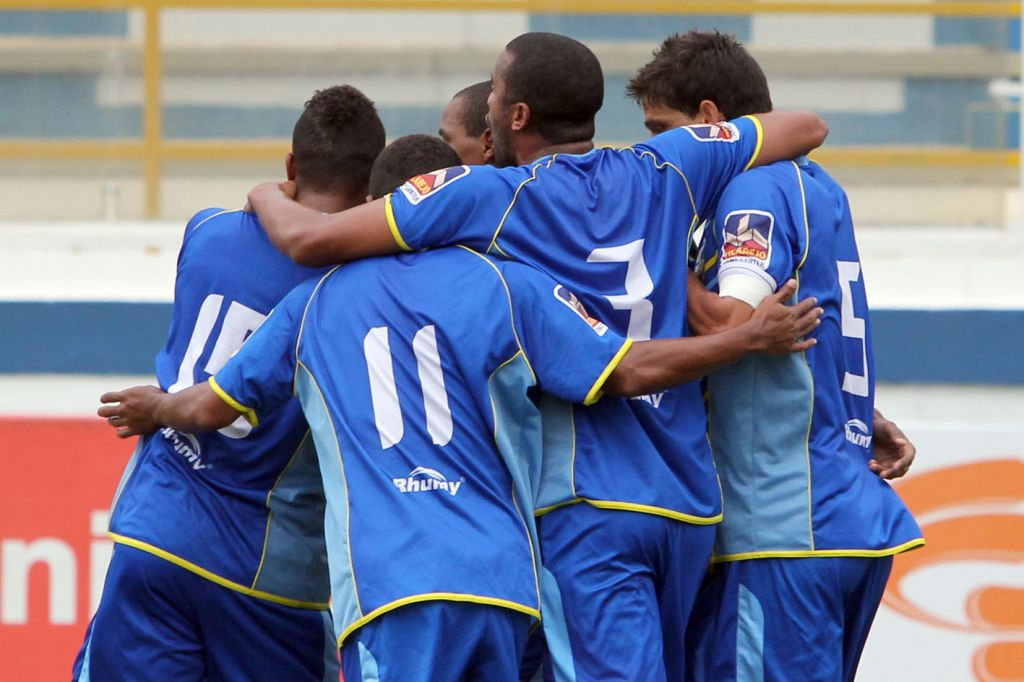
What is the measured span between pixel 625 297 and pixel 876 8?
480 cm

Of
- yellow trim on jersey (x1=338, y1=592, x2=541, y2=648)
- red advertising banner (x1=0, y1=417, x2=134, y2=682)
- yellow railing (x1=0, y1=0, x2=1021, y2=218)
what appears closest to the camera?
yellow trim on jersey (x1=338, y1=592, x2=541, y2=648)

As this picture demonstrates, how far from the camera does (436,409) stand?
9.30 ft

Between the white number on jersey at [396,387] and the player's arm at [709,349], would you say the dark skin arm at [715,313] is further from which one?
the white number on jersey at [396,387]

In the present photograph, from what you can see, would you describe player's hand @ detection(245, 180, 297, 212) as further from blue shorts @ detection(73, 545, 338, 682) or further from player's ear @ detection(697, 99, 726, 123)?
player's ear @ detection(697, 99, 726, 123)

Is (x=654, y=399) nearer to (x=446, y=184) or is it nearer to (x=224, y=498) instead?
(x=446, y=184)

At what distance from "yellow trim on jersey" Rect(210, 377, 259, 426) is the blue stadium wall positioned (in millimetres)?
2914

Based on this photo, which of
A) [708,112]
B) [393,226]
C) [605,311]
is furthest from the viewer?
[708,112]

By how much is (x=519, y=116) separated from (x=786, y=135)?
1.94 feet

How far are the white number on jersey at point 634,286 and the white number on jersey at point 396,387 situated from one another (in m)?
0.42

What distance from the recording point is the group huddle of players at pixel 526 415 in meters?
2.83

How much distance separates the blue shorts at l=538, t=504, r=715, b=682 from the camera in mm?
2988

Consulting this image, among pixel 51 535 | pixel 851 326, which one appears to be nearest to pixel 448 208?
pixel 851 326

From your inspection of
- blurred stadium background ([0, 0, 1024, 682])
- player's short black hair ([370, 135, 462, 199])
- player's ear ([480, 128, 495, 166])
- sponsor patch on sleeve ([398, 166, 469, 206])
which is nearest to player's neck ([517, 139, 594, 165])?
player's short black hair ([370, 135, 462, 199])

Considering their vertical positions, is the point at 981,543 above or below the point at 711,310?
below
